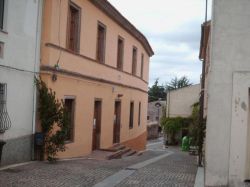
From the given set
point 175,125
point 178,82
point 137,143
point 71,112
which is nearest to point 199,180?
point 71,112

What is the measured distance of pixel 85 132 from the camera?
19.4 m

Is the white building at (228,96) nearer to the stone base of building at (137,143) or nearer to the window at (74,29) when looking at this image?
the window at (74,29)

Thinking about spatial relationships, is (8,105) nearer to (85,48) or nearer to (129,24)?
(85,48)

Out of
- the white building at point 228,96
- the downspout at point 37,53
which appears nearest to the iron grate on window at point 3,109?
the downspout at point 37,53

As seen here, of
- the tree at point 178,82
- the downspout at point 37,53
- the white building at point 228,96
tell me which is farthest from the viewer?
the tree at point 178,82

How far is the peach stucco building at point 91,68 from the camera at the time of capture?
1627cm

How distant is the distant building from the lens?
4666 cm

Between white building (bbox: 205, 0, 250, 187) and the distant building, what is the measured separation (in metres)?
35.4

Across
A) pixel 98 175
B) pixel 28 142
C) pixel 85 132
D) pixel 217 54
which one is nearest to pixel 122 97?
pixel 85 132

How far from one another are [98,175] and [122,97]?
1304cm

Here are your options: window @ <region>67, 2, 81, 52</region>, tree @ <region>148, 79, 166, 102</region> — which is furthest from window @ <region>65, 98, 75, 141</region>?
tree @ <region>148, 79, 166, 102</region>

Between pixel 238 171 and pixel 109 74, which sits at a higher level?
pixel 109 74

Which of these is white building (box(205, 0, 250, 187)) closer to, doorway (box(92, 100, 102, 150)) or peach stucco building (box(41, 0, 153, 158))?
peach stucco building (box(41, 0, 153, 158))

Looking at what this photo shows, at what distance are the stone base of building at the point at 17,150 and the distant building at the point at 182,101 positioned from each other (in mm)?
32399
